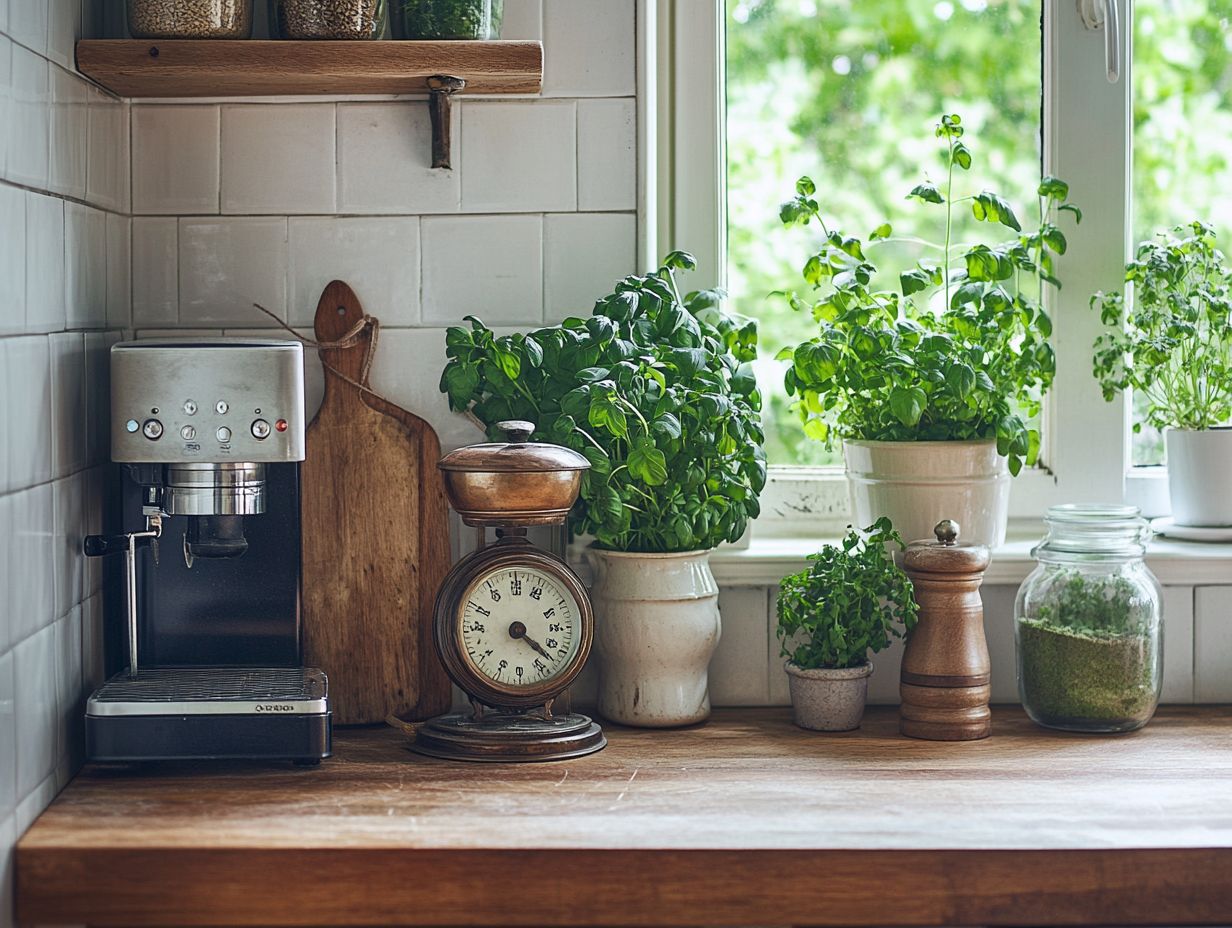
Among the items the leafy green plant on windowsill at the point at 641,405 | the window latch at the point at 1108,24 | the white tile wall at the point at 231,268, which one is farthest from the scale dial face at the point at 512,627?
the window latch at the point at 1108,24

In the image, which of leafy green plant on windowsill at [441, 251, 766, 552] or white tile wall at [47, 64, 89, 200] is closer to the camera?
white tile wall at [47, 64, 89, 200]

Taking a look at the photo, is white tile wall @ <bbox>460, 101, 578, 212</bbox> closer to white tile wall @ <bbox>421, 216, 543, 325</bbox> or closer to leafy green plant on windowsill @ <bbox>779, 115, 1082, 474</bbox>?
white tile wall @ <bbox>421, 216, 543, 325</bbox>

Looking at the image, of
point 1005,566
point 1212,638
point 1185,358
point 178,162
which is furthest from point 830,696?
point 178,162

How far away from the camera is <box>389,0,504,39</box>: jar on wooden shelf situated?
159 centimetres

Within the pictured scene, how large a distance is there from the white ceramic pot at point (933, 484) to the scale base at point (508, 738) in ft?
1.62

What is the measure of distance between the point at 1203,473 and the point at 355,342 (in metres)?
1.15

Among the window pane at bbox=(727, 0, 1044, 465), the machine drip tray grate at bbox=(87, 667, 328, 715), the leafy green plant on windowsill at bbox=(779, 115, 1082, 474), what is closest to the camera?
the machine drip tray grate at bbox=(87, 667, 328, 715)

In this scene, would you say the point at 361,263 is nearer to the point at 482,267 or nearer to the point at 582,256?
the point at 482,267

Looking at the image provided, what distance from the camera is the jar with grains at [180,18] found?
1.57 meters

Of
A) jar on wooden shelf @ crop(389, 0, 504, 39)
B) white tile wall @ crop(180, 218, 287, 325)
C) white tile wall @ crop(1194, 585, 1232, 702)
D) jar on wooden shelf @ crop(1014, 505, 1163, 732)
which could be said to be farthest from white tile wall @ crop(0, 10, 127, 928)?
white tile wall @ crop(1194, 585, 1232, 702)

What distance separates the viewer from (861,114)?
193 centimetres

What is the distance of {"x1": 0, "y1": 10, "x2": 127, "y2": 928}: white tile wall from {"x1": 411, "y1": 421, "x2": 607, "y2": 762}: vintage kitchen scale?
15.7 inches

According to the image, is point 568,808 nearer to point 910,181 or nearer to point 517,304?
point 517,304

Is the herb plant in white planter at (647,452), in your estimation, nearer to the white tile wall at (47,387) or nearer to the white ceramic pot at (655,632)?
the white ceramic pot at (655,632)
